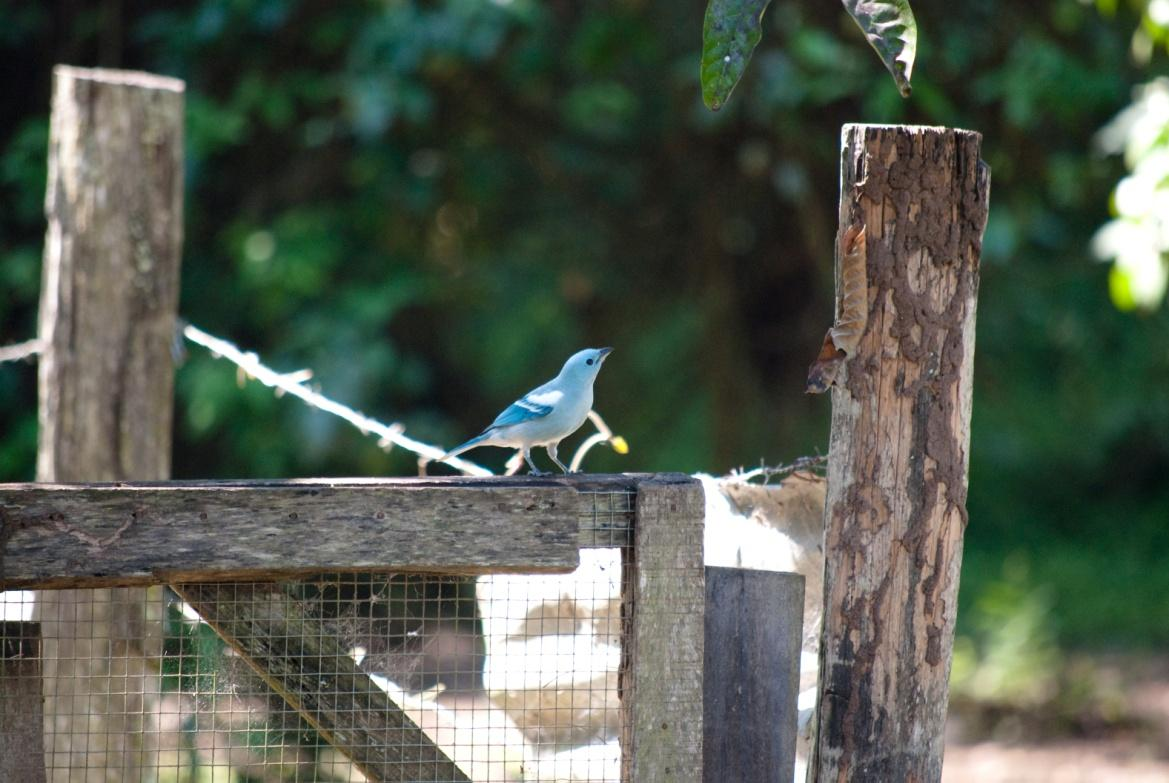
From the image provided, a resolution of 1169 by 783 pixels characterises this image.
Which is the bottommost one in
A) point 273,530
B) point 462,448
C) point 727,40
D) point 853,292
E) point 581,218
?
point 273,530

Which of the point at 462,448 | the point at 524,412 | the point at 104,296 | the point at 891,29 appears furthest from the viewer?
the point at 104,296

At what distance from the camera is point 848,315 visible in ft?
6.97

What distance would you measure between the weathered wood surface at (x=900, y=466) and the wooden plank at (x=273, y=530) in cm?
50

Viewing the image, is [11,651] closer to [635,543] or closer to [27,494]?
[27,494]

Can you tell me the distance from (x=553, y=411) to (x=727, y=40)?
1177 millimetres

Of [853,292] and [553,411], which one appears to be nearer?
[853,292]

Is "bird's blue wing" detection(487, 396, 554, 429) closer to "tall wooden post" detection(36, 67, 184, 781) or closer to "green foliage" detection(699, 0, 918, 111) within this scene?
"green foliage" detection(699, 0, 918, 111)

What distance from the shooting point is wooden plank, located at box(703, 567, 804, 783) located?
2209 mm

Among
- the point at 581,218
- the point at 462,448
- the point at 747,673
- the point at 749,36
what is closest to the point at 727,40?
the point at 749,36

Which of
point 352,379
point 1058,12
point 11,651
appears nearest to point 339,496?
point 11,651

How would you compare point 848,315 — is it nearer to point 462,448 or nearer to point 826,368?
point 826,368

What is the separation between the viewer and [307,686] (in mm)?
2143

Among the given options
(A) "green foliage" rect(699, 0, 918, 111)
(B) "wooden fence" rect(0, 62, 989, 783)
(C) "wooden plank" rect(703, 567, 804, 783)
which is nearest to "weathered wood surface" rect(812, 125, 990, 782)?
(B) "wooden fence" rect(0, 62, 989, 783)

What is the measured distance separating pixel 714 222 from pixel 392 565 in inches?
279
